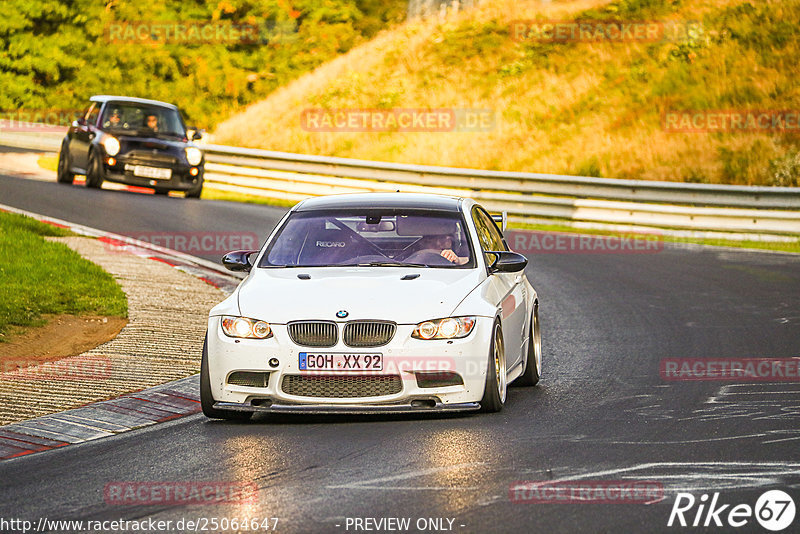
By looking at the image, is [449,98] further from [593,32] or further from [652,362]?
[652,362]

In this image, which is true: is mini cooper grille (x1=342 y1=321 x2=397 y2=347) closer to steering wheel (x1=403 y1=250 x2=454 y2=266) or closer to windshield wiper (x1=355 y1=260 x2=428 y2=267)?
windshield wiper (x1=355 y1=260 x2=428 y2=267)

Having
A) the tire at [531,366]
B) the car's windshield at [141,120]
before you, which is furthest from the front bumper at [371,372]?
the car's windshield at [141,120]

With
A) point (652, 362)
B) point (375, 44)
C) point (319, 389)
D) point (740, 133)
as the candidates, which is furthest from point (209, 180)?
point (319, 389)

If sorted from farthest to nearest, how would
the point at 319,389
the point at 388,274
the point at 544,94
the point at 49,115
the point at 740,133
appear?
the point at 49,115, the point at 544,94, the point at 740,133, the point at 388,274, the point at 319,389

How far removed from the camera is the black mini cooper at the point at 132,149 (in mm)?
26047

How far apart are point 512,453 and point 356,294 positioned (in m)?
1.70

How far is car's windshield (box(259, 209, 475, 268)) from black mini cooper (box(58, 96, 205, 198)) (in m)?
16.5

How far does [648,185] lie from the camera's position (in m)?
23.2

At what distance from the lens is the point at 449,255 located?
31.9 feet

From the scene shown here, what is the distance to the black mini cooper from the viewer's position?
85.5 ft

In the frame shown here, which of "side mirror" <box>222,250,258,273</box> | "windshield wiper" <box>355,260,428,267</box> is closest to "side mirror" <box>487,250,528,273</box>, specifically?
"windshield wiper" <box>355,260,428,267</box>

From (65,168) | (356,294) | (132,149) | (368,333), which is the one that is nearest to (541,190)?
(132,149)

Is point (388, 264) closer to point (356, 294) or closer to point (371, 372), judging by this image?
point (356, 294)

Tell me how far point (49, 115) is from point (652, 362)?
43.8 metres
